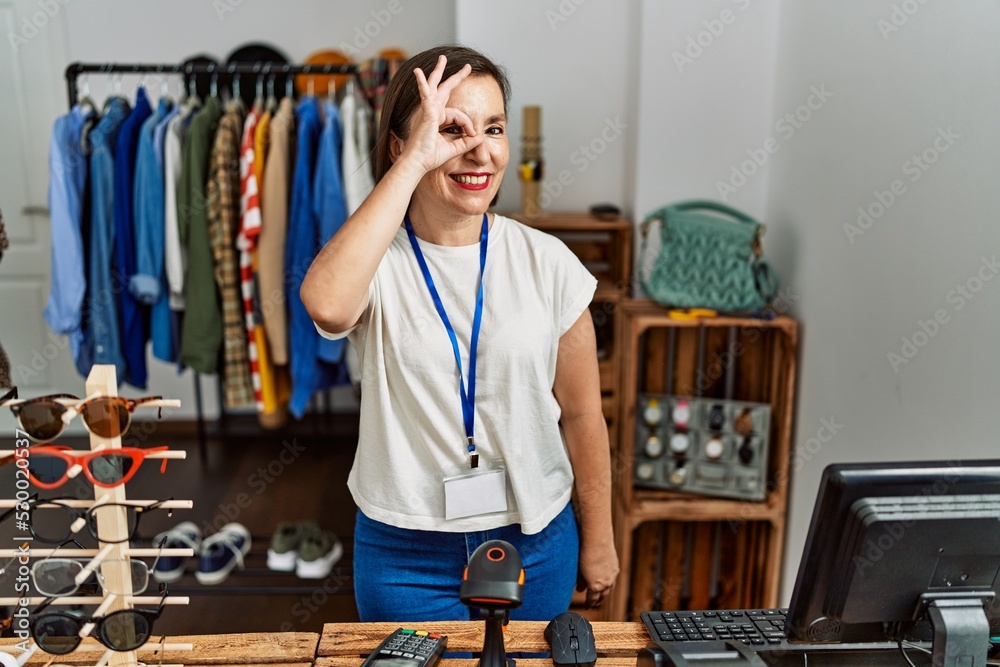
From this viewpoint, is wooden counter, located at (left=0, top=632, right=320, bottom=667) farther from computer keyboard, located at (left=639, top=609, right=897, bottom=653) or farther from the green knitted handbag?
the green knitted handbag

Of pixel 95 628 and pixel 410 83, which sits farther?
pixel 410 83

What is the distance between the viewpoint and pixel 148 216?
2.68 m

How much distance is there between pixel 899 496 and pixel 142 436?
13.5 feet

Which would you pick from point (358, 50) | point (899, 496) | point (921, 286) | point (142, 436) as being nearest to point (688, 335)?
point (921, 286)

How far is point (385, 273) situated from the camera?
50.8 inches

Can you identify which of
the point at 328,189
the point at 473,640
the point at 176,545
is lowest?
the point at 176,545
